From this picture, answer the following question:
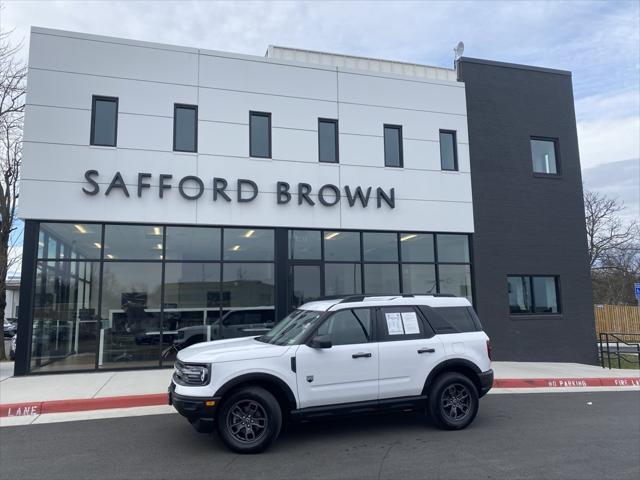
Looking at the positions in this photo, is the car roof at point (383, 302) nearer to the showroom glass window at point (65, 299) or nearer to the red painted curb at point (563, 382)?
the red painted curb at point (563, 382)

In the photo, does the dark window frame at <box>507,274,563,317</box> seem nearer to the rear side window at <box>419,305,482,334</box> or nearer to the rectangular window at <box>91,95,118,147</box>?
the rear side window at <box>419,305,482,334</box>

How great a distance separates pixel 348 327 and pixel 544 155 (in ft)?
40.1

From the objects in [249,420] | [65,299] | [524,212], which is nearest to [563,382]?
[524,212]

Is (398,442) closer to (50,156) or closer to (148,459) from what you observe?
(148,459)

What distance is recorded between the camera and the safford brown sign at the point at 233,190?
38.8 feet

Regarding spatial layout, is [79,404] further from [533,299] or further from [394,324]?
[533,299]

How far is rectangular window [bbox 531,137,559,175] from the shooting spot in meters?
15.7

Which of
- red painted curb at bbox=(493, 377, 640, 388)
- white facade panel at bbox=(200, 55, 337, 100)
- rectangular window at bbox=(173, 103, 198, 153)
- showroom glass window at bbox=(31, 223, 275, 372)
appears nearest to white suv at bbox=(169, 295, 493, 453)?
red painted curb at bbox=(493, 377, 640, 388)

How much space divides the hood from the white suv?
0.05 feet

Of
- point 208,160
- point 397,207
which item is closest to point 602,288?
point 397,207

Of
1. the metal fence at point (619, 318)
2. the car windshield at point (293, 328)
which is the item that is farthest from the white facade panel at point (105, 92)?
the metal fence at point (619, 318)

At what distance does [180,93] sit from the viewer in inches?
500

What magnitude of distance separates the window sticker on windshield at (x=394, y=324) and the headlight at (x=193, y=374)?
2.58m

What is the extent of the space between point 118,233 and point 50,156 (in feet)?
7.82
